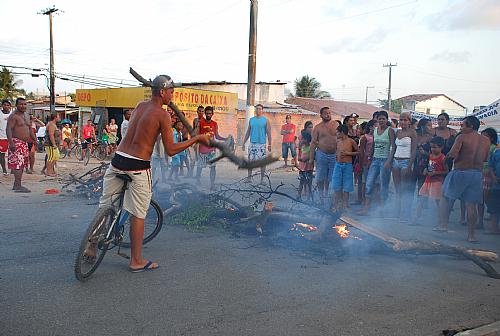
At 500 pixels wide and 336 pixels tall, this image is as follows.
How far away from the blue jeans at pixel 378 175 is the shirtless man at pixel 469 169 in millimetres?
1620

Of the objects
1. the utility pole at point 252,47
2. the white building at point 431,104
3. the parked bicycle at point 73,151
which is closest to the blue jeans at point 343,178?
the utility pole at point 252,47

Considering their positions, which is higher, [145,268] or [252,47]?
[252,47]

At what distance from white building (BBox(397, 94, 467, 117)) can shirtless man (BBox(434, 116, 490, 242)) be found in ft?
197

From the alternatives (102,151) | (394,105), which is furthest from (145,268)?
(394,105)

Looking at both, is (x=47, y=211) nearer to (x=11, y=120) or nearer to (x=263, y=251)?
(x=11, y=120)

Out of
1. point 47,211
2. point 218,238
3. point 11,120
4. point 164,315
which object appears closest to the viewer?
point 164,315

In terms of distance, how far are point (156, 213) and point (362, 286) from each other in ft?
8.78

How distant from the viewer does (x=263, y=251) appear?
571 centimetres

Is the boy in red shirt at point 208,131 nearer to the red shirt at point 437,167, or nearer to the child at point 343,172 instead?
the child at point 343,172

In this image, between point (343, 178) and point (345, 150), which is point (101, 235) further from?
point (345, 150)

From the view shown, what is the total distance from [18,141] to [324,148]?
616cm

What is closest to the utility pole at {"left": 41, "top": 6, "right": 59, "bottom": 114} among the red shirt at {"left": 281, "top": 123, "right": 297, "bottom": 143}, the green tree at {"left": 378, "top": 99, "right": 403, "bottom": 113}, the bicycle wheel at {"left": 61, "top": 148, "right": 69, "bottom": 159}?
the bicycle wheel at {"left": 61, "top": 148, "right": 69, "bottom": 159}

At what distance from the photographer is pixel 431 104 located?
68625 mm

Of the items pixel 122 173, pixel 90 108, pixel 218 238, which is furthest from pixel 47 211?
pixel 90 108
